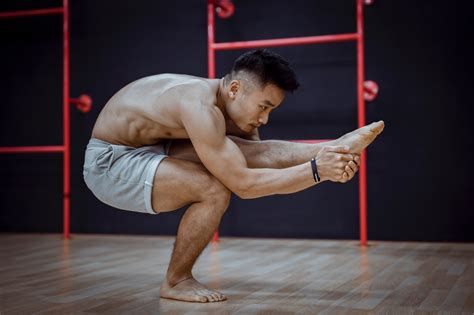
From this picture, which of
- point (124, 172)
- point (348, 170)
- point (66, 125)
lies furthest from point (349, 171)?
point (66, 125)

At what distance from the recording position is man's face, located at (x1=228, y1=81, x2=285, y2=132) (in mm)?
2145

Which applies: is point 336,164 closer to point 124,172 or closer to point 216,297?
point 216,297

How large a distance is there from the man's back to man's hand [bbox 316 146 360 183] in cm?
42

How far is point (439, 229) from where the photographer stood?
12.5 feet

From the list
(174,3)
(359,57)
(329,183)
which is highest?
(174,3)

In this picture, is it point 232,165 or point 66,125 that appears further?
point 66,125

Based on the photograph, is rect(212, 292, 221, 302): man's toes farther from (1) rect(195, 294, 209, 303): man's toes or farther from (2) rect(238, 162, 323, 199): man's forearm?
(2) rect(238, 162, 323, 199): man's forearm

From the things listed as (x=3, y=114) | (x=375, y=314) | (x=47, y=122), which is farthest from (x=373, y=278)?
(x=3, y=114)

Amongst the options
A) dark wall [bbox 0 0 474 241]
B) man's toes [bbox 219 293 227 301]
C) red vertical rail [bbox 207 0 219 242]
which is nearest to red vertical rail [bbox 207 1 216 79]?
red vertical rail [bbox 207 0 219 242]

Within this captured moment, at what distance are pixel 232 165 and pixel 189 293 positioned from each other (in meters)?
0.46

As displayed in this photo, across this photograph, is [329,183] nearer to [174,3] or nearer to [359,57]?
[359,57]

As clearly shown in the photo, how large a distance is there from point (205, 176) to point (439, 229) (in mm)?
2195

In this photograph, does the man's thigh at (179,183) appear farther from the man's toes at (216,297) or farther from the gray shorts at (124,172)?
the man's toes at (216,297)

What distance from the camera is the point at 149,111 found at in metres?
2.22
